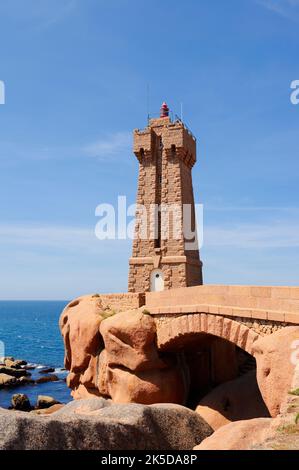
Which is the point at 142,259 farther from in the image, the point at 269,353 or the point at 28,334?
the point at 28,334

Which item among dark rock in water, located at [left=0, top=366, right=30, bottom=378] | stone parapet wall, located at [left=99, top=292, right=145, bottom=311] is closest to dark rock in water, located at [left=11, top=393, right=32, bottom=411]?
dark rock in water, located at [left=0, top=366, right=30, bottom=378]

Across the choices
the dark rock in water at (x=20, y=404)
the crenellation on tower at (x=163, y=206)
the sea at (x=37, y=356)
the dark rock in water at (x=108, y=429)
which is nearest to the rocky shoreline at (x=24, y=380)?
the dark rock in water at (x=20, y=404)

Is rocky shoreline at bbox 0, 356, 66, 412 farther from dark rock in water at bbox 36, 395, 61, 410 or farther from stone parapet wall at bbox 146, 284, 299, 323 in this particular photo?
stone parapet wall at bbox 146, 284, 299, 323

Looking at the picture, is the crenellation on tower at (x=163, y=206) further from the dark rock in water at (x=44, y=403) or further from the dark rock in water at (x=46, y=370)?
the dark rock in water at (x=46, y=370)

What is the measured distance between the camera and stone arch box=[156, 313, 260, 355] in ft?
44.9

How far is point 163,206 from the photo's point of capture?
2580cm

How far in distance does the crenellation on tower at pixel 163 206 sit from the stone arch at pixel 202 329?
6.50m

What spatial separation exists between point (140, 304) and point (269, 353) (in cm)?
984

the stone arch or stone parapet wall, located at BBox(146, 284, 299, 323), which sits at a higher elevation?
stone parapet wall, located at BBox(146, 284, 299, 323)

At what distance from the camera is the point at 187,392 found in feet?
64.5

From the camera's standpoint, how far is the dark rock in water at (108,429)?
6.42 meters

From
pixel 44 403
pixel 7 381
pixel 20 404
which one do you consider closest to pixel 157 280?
pixel 44 403

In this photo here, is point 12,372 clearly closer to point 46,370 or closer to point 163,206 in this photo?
point 46,370

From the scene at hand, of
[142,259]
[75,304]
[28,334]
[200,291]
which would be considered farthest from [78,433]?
[28,334]
